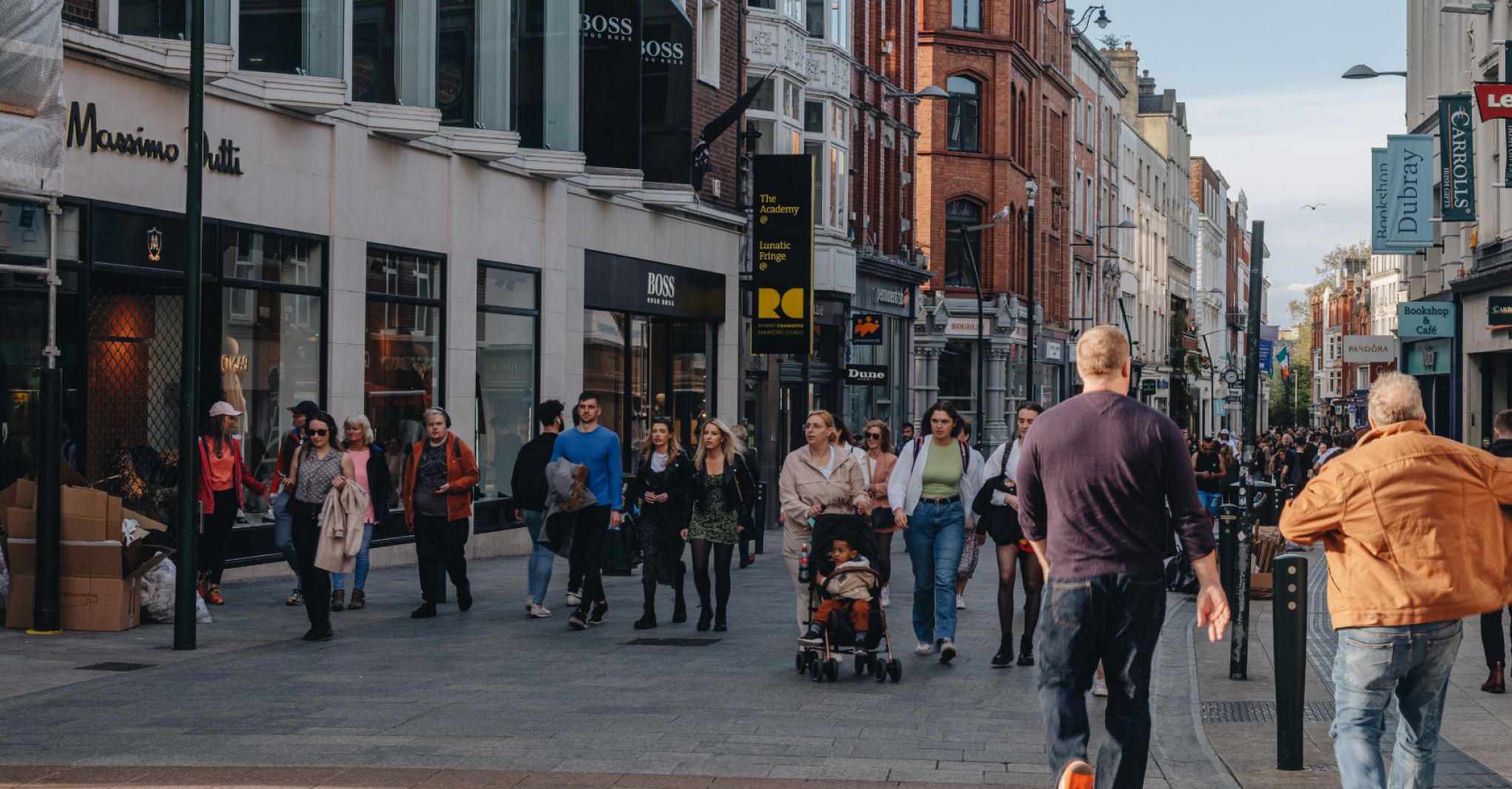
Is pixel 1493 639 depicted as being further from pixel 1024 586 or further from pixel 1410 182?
pixel 1410 182

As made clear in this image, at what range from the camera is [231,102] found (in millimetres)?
16234

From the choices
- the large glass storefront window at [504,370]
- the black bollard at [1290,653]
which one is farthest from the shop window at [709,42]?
the black bollard at [1290,653]

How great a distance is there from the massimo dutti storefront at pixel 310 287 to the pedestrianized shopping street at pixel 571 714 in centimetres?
292

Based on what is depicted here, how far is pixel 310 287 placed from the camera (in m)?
17.7

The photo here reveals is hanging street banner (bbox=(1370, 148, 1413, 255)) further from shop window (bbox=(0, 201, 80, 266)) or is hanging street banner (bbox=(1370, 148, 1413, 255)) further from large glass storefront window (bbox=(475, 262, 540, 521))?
shop window (bbox=(0, 201, 80, 266))

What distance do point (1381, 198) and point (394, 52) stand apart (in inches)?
806

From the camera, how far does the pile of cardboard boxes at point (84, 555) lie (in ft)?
40.7

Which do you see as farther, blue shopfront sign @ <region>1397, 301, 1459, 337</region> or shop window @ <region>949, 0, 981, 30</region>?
shop window @ <region>949, 0, 981, 30</region>

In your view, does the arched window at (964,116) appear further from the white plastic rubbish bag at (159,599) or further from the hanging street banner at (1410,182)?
the white plastic rubbish bag at (159,599)

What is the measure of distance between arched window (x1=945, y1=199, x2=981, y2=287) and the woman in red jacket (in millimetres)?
37475

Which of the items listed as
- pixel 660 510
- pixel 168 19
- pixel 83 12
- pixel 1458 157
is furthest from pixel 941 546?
pixel 1458 157

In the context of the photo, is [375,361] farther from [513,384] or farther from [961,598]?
[961,598]

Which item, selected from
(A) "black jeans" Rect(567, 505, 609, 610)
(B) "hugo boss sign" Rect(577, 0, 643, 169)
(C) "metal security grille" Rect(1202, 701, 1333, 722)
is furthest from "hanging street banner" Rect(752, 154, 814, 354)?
(C) "metal security grille" Rect(1202, 701, 1333, 722)

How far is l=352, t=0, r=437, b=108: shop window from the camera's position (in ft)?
60.5
